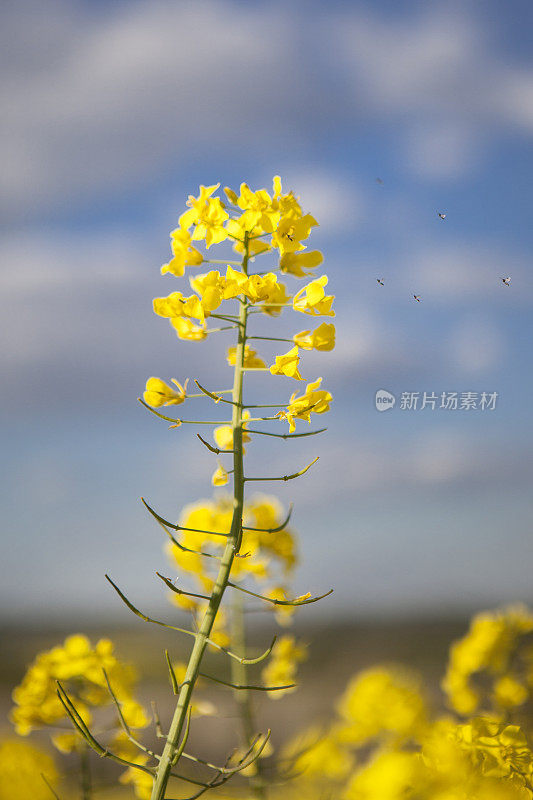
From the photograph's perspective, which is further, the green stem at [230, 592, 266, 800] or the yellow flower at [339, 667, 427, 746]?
the yellow flower at [339, 667, 427, 746]

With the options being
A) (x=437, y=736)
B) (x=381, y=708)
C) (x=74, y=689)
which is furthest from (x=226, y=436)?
(x=381, y=708)

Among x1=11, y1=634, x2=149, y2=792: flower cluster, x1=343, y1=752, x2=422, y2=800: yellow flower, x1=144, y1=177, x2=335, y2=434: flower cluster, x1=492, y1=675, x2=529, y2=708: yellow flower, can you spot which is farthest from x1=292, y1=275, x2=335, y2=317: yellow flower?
x1=492, y1=675, x2=529, y2=708: yellow flower

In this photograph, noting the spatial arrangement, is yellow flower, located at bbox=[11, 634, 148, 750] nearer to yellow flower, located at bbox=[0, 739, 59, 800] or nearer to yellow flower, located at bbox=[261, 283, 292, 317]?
yellow flower, located at bbox=[0, 739, 59, 800]

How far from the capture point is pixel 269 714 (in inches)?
237

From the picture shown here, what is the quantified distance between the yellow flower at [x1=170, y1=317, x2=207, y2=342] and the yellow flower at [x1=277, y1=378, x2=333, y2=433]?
0.22 metres

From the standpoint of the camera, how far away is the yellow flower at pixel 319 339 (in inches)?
55.4

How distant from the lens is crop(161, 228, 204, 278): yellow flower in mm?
1431

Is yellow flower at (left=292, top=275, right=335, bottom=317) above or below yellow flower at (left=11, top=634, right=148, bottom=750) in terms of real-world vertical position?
above

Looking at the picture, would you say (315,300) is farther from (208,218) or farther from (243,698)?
(243,698)

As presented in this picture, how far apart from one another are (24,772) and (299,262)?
1550mm

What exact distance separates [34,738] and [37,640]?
329 inches

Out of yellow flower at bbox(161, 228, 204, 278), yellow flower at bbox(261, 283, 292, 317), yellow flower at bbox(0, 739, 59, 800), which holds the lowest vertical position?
yellow flower at bbox(0, 739, 59, 800)

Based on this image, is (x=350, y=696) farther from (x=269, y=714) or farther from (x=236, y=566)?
(x=269, y=714)

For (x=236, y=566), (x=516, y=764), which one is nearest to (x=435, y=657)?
(x=236, y=566)
